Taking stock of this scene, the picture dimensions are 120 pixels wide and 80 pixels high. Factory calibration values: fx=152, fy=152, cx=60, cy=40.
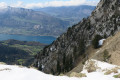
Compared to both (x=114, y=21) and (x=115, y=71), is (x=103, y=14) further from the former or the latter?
(x=115, y=71)

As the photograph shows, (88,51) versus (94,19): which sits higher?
(94,19)

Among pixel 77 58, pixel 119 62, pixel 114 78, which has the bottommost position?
pixel 77 58

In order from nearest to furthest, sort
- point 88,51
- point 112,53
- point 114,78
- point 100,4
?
point 114,78, point 112,53, point 88,51, point 100,4

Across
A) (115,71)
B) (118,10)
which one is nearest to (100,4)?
(118,10)

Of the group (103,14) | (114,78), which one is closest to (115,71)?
(114,78)

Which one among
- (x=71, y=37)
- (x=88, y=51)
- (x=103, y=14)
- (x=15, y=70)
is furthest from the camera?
(x=71, y=37)

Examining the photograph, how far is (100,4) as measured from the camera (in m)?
108

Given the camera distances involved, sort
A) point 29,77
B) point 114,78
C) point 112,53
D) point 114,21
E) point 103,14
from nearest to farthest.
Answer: point 29,77
point 114,78
point 112,53
point 114,21
point 103,14

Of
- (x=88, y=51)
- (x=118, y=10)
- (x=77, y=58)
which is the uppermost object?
(x=118, y=10)

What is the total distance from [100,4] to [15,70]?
10089cm

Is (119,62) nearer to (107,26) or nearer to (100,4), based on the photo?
(107,26)

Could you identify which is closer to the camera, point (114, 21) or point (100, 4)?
point (114, 21)

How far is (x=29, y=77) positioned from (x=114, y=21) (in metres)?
76.3

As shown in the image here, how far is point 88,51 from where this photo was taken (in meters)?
77.0
